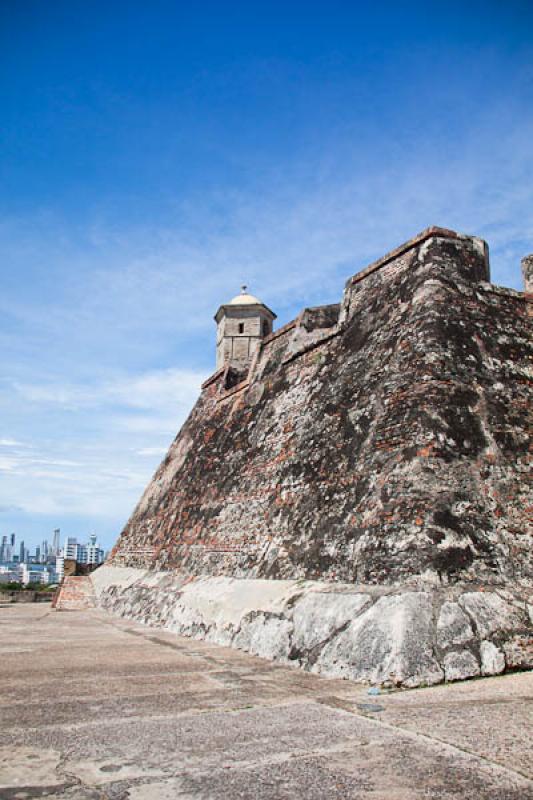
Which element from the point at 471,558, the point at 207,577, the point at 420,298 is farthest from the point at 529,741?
the point at 207,577

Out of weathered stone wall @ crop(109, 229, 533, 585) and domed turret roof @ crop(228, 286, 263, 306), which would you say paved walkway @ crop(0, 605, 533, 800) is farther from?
domed turret roof @ crop(228, 286, 263, 306)

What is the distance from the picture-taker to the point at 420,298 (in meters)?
7.34

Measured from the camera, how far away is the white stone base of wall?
4.63 m

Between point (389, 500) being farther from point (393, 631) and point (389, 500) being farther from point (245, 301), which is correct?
point (245, 301)

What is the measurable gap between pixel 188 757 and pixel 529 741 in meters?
1.66

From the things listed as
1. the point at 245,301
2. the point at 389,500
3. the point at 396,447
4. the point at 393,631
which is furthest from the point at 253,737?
the point at 245,301

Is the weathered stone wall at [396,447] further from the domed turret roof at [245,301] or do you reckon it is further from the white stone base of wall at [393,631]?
the domed turret roof at [245,301]

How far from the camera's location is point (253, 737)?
340 centimetres

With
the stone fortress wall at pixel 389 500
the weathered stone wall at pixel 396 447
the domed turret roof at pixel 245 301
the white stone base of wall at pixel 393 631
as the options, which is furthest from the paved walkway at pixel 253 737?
the domed turret roof at pixel 245 301

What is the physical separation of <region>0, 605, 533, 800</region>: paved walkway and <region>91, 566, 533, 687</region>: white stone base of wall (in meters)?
0.18

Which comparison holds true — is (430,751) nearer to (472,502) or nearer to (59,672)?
(472,502)

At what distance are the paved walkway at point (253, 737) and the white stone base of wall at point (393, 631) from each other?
0.59ft

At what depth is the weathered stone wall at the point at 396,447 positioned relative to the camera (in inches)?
220

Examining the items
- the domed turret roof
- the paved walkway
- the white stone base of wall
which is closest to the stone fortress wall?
the white stone base of wall
